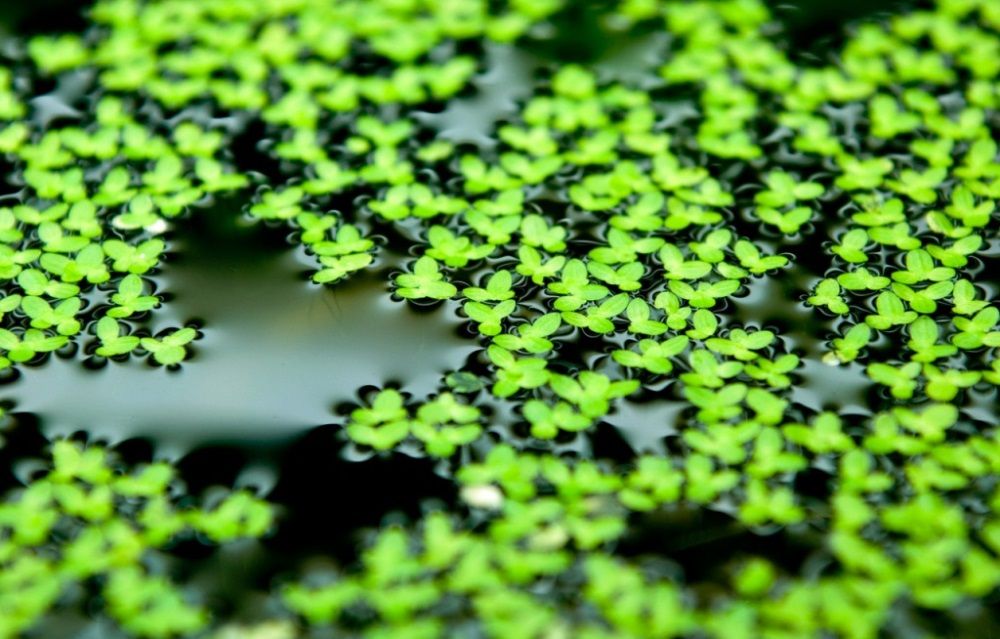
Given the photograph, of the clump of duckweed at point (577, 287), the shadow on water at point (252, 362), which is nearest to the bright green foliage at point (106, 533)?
the clump of duckweed at point (577, 287)

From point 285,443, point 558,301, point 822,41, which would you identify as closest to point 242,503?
point 285,443

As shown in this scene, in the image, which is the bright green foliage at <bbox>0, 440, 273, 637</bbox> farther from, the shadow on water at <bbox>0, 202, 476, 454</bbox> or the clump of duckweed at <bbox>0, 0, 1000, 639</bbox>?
the shadow on water at <bbox>0, 202, 476, 454</bbox>

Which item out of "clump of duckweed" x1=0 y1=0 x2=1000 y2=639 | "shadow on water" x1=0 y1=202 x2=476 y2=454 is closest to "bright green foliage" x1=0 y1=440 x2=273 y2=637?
"clump of duckweed" x1=0 y1=0 x2=1000 y2=639

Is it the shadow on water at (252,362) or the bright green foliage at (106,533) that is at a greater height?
the shadow on water at (252,362)

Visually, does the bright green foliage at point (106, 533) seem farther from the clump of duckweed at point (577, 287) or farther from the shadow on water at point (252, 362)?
the shadow on water at point (252, 362)

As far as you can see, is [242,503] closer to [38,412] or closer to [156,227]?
[38,412]

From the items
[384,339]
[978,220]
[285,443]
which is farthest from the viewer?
[978,220]
